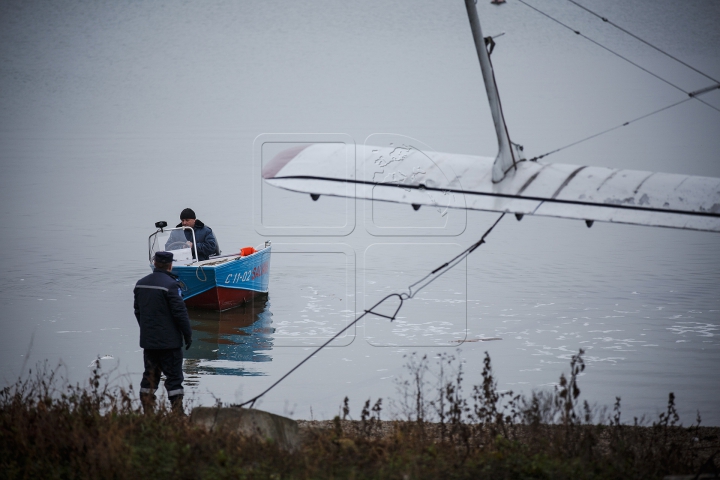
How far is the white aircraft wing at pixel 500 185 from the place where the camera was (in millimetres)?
5477

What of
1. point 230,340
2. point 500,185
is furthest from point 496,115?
point 230,340

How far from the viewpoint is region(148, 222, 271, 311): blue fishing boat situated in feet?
48.1

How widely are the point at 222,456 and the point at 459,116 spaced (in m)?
120

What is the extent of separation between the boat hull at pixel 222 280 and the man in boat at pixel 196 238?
8.8 inches

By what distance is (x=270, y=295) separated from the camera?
1964 cm

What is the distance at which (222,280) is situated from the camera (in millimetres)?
15531

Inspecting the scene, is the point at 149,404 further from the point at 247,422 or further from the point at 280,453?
the point at 280,453

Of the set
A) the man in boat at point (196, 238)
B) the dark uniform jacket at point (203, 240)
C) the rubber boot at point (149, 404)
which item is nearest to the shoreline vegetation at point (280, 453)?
the rubber boot at point (149, 404)

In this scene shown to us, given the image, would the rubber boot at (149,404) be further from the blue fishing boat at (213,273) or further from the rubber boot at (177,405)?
the blue fishing boat at (213,273)

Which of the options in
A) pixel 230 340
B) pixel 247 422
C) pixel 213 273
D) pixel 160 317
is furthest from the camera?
pixel 213 273

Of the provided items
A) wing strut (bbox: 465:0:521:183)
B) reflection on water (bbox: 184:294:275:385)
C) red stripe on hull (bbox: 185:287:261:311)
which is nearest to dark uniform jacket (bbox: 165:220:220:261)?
red stripe on hull (bbox: 185:287:261:311)

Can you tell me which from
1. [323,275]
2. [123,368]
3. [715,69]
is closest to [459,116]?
[715,69]

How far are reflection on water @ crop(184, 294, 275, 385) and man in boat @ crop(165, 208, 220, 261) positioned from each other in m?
1.39

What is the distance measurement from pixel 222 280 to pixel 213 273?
42cm
